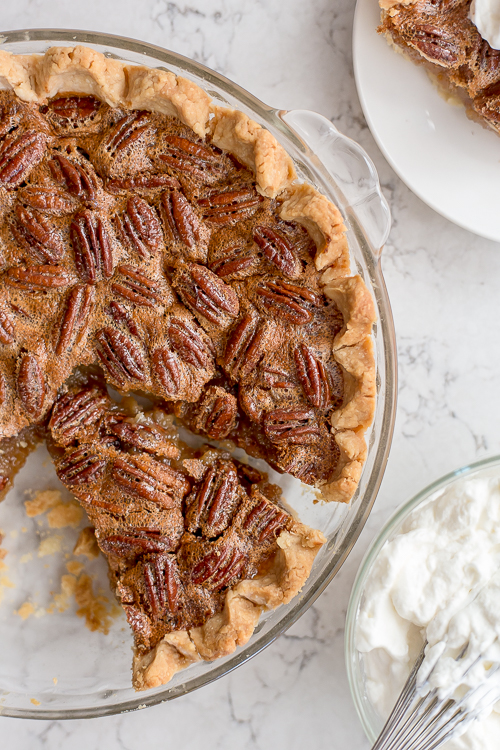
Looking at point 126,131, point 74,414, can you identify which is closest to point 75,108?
point 126,131

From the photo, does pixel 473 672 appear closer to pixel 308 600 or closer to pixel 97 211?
pixel 308 600

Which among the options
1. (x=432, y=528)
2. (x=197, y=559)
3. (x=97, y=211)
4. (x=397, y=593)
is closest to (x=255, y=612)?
(x=197, y=559)

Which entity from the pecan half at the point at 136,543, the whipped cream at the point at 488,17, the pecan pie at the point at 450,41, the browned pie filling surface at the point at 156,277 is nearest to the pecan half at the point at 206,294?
the browned pie filling surface at the point at 156,277

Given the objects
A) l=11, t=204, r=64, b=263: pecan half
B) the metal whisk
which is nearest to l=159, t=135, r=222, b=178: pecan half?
l=11, t=204, r=64, b=263: pecan half

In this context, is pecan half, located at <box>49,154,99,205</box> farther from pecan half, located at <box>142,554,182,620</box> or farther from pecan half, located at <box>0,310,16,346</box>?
pecan half, located at <box>142,554,182,620</box>

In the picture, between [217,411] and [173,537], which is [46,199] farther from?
[173,537]
